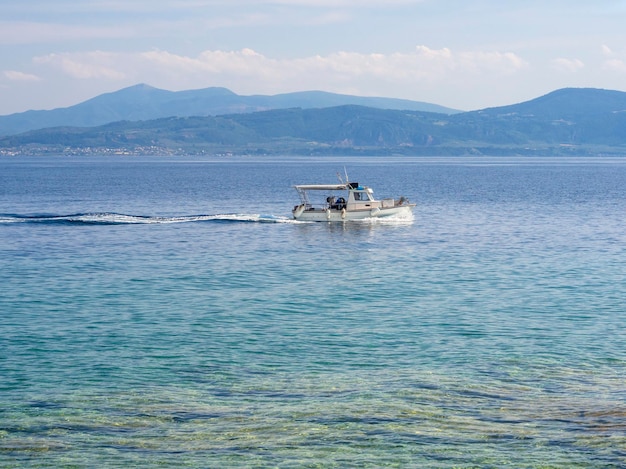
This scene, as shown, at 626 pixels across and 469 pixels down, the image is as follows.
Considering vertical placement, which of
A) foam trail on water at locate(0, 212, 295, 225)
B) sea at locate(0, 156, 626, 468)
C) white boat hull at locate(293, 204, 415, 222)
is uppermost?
white boat hull at locate(293, 204, 415, 222)

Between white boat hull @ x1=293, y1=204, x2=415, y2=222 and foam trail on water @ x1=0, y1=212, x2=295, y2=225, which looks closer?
foam trail on water @ x1=0, y1=212, x2=295, y2=225

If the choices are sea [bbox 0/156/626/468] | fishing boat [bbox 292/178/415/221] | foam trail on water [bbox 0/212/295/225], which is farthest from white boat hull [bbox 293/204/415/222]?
sea [bbox 0/156/626/468]

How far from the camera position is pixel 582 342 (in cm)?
3744

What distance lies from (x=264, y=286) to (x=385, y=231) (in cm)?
3606

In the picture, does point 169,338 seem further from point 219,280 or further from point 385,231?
point 385,231

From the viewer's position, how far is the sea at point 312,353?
24703mm

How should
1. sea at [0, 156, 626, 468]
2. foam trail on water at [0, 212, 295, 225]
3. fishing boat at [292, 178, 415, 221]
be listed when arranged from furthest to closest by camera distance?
fishing boat at [292, 178, 415, 221] < foam trail on water at [0, 212, 295, 225] < sea at [0, 156, 626, 468]

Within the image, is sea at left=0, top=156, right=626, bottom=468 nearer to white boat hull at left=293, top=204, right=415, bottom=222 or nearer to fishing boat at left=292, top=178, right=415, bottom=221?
white boat hull at left=293, top=204, right=415, bottom=222

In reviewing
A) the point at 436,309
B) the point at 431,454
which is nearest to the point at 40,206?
the point at 436,309

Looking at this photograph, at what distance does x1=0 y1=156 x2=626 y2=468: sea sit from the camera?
24.7 m

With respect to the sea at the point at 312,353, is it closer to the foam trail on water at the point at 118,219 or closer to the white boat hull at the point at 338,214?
the foam trail on water at the point at 118,219

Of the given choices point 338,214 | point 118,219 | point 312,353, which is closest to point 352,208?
point 338,214

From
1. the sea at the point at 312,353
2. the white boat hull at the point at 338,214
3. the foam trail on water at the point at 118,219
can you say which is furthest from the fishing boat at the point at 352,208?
the sea at the point at 312,353

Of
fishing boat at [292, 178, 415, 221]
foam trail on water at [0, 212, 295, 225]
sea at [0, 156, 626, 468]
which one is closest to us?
sea at [0, 156, 626, 468]
